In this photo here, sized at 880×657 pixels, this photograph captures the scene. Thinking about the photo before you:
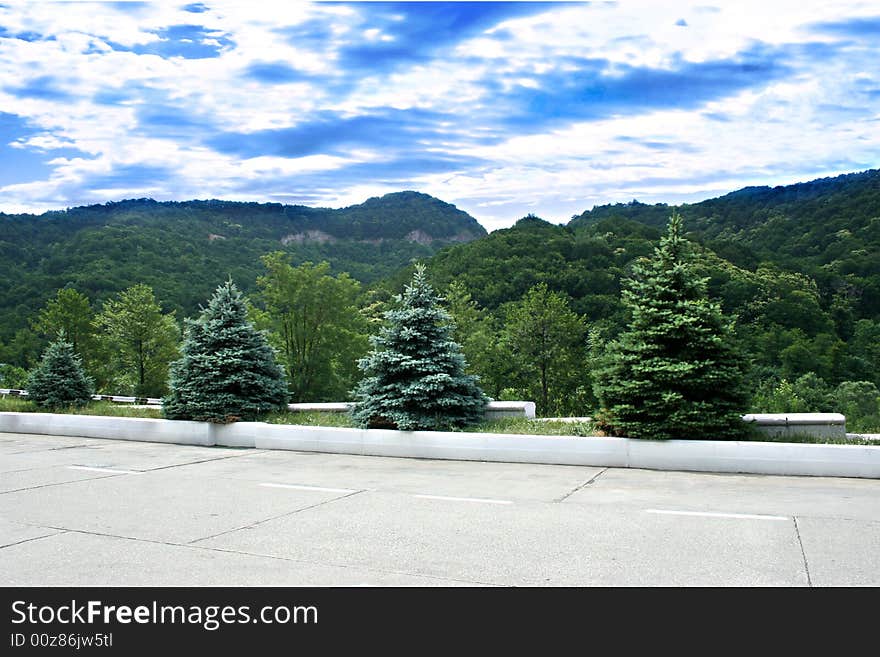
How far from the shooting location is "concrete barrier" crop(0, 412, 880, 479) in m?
9.66

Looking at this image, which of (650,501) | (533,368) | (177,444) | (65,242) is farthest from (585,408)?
(65,242)

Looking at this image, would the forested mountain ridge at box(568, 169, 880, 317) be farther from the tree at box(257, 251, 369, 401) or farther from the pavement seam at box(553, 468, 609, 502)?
the pavement seam at box(553, 468, 609, 502)

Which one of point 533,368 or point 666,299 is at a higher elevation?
point 666,299

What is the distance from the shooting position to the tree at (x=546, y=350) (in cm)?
4434

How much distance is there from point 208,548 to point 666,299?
7.62 m

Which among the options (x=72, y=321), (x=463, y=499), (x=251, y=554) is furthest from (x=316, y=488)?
(x=72, y=321)

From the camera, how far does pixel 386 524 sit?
744 centimetres

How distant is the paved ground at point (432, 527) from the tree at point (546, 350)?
33.5 metres

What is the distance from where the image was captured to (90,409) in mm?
18391

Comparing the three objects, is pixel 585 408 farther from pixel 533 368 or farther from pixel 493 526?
pixel 493 526

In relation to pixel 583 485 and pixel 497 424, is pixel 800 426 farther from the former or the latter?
pixel 497 424

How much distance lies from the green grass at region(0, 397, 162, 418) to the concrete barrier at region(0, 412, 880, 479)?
1.26 meters

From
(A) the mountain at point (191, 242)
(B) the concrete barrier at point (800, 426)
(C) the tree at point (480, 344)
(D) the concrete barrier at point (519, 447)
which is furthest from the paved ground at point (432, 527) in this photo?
(A) the mountain at point (191, 242)

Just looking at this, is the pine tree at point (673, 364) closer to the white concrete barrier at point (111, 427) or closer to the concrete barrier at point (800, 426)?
the concrete barrier at point (800, 426)
